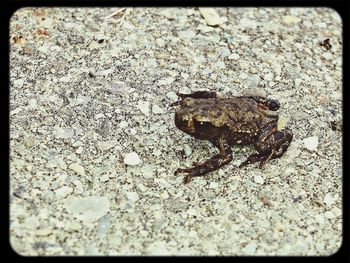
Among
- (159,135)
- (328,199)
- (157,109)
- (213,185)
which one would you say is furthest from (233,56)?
(328,199)

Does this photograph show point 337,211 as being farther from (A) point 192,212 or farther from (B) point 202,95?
(B) point 202,95

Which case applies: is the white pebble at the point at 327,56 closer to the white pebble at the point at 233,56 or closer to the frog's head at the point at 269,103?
the white pebble at the point at 233,56

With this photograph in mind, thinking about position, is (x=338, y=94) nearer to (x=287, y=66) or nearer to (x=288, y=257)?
(x=287, y=66)

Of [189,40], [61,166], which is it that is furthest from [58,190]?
[189,40]

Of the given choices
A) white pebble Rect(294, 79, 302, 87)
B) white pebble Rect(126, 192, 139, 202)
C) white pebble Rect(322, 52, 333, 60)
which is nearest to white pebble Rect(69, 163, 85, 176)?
white pebble Rect(126, 192, 139, 202)

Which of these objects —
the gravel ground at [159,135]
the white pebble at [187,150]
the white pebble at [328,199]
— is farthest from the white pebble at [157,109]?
the white pebble at [328,199]

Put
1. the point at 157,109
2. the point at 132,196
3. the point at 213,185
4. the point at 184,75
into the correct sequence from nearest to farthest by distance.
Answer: the point at 132,196 < the point at 213,185 < the point at 157,109 < the point at 184,75

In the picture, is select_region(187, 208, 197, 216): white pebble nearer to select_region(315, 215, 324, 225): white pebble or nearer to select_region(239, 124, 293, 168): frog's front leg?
select_region(239, 124, 293, 168): frog's front leg
